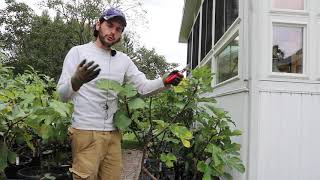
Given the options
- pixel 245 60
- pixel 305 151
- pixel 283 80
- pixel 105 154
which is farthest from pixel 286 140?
pixel 105 154

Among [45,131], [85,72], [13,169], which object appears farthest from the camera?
[13,169]

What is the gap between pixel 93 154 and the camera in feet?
8.64

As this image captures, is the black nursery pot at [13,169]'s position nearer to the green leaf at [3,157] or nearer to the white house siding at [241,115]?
the green leaf at [3,157]

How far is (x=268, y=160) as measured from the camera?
11.6ft

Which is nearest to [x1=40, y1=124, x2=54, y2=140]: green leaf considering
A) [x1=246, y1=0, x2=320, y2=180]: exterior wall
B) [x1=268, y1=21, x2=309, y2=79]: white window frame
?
[x1=246, y1=0, x2=320, y2=180]: exterior wall

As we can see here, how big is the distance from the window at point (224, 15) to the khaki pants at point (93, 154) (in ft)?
8.02

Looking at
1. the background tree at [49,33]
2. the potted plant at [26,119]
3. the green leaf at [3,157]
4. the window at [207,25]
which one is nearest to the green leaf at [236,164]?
the potted plant at [26,119]

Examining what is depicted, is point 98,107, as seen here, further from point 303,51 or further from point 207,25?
point 207,25

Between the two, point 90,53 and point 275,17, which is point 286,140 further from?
point 90,53

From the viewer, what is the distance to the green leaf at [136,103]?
2643mm

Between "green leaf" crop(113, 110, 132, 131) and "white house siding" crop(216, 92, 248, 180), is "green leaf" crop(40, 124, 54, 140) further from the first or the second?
"white house siding" crop(216, 92, 248, 180)

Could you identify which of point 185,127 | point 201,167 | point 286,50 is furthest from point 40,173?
point 286,50

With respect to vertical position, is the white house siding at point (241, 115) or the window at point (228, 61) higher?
the window at point (228, 61)

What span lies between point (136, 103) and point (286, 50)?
1.70 m
